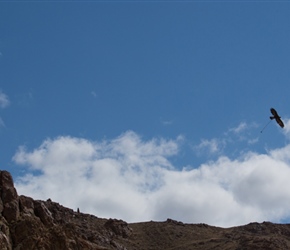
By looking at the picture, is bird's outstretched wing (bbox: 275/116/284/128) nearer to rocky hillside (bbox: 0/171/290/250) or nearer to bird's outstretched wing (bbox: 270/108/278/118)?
bird's outstretched wing (bbox: 270/108/278/118)

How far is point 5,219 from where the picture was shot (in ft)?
215

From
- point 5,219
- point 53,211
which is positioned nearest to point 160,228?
point 53,211

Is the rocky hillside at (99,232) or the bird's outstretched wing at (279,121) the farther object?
the rocky hillside at (99,232)

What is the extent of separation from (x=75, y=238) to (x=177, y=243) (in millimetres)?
36017

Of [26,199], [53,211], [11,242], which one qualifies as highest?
[53,211]

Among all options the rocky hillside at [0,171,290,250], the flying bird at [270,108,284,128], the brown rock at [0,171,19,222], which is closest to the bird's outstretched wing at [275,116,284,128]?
the flying bird at [270,108,284,128]

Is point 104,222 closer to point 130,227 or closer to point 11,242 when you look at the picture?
point 130,227

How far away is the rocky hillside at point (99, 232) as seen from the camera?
65.2 metres

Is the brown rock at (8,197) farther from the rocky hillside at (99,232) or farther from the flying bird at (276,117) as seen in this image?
the flying bird at (276,117)

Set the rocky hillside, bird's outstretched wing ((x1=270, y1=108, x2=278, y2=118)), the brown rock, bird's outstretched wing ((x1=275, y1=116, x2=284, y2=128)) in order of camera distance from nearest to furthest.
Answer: bird's outstretched wing ((x1=275, y1=116, x2=284, y2=128)) → bird's outstretched wing ((x1=270, y1=108, x2=278, y2=118)) → the rocky hillside → the brown rock

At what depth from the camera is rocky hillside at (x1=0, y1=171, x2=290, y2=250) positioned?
65.2 m

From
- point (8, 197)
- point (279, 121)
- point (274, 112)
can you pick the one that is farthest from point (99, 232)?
point (279, 121)

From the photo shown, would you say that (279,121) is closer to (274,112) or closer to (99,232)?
(274,112)

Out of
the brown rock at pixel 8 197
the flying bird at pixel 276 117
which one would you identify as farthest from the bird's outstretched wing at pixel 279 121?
the brown rock at pixel 8 197
